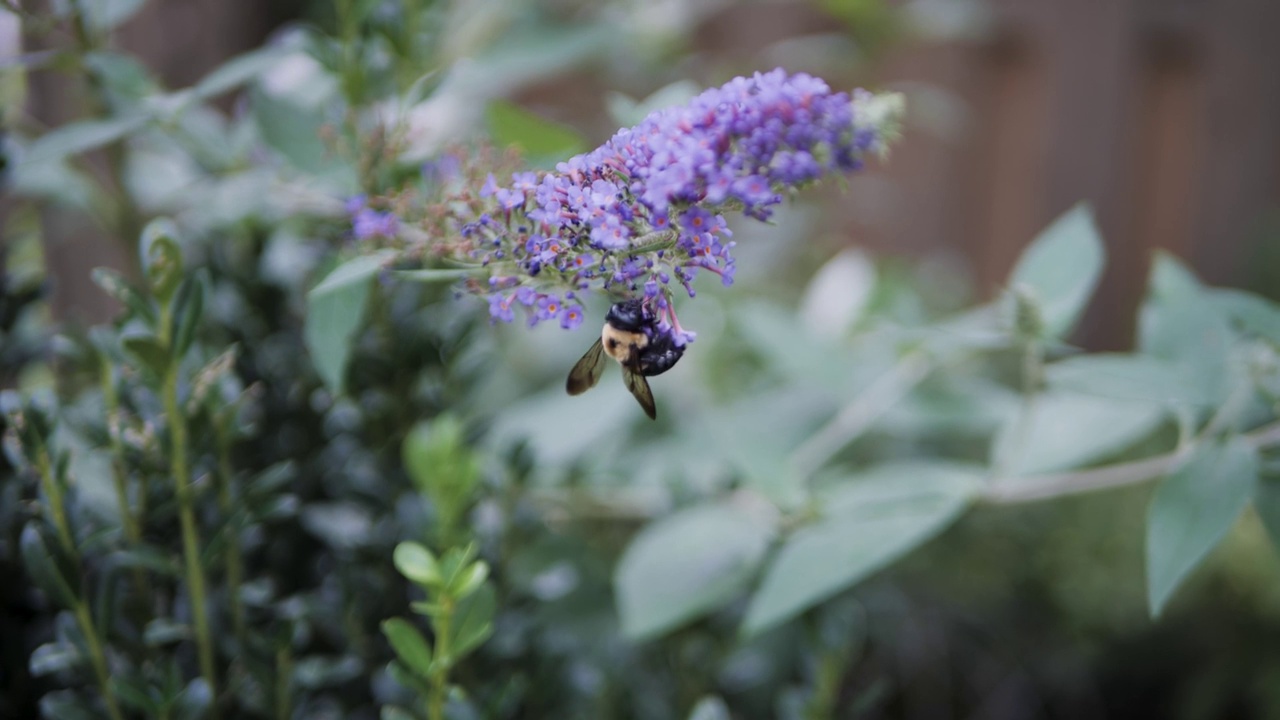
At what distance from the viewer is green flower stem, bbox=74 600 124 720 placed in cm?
54

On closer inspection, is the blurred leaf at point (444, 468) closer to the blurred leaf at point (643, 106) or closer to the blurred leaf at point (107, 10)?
the blurred leaf at point (643, 106)

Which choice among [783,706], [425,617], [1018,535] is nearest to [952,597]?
[1018,535]

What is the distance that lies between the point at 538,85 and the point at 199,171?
112 centimetres

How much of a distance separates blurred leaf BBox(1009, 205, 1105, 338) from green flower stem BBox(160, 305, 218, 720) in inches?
23.1

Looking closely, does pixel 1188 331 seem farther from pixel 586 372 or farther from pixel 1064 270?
pixel 586 372

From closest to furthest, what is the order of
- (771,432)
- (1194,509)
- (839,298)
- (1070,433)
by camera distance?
(1194,509) → (1070,433) → (771,432) → (839,298)

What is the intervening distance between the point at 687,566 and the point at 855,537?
141mm

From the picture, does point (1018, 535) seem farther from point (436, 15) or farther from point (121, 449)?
point (121, 449)

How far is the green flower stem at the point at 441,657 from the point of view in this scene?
0.49 metres

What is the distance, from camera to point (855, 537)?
71 centimetres

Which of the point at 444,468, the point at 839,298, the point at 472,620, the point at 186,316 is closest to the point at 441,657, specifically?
the point at 472,620

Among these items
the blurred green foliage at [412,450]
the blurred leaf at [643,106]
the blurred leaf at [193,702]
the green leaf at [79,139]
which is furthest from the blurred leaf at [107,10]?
the blurred leaf at [193,702]

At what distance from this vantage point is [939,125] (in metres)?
1.83

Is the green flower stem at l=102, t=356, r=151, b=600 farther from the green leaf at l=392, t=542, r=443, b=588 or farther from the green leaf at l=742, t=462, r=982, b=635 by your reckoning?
the green leaf at l=742, t=462, r=982, b=635
